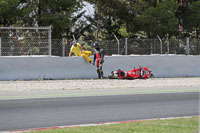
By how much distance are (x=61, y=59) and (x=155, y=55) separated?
4.11m

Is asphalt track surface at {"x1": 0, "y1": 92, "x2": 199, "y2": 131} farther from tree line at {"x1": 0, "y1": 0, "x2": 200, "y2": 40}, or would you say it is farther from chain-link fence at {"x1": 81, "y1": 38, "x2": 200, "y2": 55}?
tree line at {"x1": 0, "y1": 0, "x2": 200, "y2": 40}

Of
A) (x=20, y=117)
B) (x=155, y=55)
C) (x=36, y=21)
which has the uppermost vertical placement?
(x=36, y=21)

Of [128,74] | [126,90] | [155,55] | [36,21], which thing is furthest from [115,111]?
[36,21]

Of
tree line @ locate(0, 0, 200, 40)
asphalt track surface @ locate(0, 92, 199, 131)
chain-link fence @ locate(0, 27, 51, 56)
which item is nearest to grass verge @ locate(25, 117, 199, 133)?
asphalt track surface @ locate(0, 92, 199, 131)

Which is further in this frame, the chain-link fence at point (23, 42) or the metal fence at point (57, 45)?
the metal fence at point (57, 45)

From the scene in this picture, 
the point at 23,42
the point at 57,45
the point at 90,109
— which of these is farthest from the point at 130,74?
the point at 90,109

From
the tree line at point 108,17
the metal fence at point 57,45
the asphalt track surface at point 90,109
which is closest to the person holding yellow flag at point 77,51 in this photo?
the metal fence at point 57,45

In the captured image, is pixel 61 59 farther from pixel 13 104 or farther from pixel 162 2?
pixel 162 2

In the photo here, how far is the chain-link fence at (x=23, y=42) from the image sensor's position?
17000mm

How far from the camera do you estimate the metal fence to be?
17156 millimetres

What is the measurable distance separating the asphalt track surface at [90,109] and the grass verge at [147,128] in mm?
879

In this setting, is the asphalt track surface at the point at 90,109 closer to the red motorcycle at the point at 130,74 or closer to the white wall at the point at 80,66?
the red motorcycle at the point at 130,74

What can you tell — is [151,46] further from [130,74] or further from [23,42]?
[23,42]

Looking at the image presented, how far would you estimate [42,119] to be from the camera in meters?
8.45
